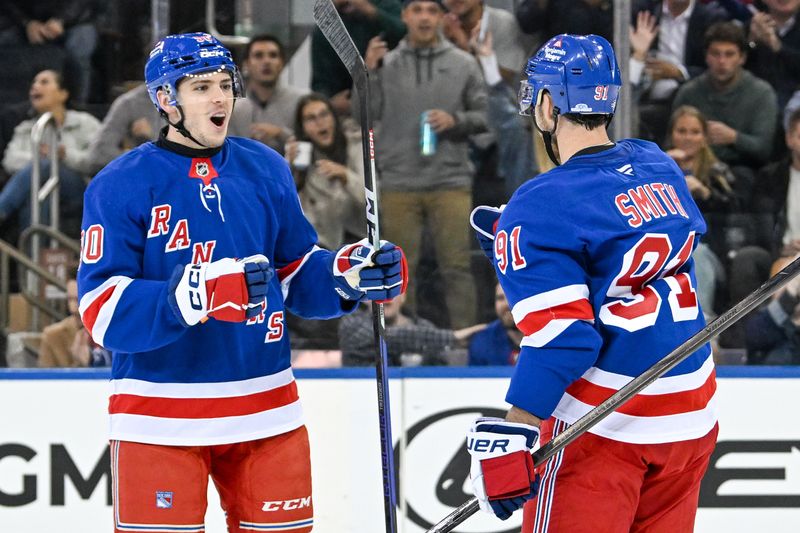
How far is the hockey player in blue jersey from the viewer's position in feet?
7.35

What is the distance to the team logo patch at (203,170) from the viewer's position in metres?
2.33

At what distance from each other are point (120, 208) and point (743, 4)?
2.71 metres

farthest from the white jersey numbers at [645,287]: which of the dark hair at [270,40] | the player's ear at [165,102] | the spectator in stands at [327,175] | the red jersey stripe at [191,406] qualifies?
the dark hair at [270,40]

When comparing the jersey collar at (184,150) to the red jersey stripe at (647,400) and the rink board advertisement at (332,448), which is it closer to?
the red jersey stripe at (647,400)

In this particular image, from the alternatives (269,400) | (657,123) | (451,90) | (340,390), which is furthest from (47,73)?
(269,400)

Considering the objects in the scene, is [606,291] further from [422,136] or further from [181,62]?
[422,136]

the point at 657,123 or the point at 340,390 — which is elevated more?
the point at 657,123

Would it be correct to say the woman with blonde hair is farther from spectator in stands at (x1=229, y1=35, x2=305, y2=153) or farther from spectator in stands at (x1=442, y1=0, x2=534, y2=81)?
spectator in stands at (x1=229, y1=35, x2=305, y2=153)

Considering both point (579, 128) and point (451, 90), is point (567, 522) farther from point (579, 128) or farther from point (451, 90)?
point (451, 90)

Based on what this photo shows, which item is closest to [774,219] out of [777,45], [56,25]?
[777,45]

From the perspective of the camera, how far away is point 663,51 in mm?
4133

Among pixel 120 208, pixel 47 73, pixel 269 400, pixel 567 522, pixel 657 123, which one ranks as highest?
pixel 47 73

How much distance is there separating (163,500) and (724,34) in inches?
108

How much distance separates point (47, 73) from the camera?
4.41 metres
